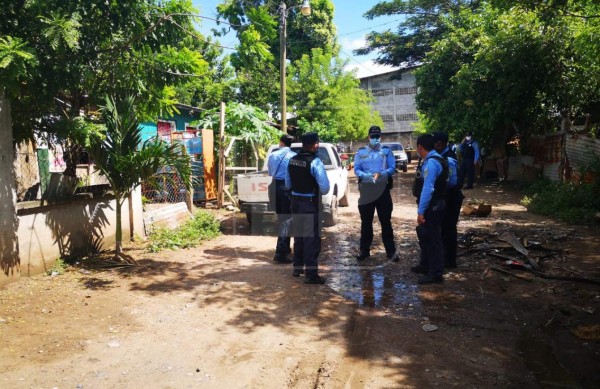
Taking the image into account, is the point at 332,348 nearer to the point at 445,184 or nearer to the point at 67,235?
the point at 445,184

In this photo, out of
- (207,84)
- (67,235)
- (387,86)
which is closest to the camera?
(67,235)

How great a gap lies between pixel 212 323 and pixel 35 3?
4.09 metres

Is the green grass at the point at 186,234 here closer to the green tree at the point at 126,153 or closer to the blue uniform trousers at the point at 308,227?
the green tree at the point at 126,153

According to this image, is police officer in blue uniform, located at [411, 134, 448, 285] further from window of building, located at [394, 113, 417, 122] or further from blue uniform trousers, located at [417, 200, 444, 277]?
window of building, located at [394, 113, 417, 122]

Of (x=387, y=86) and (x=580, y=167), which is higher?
(x=387, y=86)

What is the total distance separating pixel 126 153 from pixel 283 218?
7.84 ft

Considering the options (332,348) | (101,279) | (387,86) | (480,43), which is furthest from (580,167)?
(387,86)

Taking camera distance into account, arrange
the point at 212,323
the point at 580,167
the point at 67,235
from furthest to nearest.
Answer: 1. the point at 580,167
2. the point at 67,235
3. the point at 212,323

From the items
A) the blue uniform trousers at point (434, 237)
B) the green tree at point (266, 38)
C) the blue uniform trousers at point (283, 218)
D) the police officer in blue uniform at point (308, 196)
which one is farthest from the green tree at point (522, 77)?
the police officer in blue uniform at point (308, 196)

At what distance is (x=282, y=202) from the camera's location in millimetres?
6535

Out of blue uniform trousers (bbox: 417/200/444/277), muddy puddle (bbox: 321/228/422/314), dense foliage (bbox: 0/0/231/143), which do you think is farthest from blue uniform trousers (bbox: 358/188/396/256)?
dense foliage (bbox: 0/0/231/143)

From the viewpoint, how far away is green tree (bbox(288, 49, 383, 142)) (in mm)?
23859

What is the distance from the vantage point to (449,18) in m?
19.4

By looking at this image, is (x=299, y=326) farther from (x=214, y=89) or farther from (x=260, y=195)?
(x=214, y=89)
